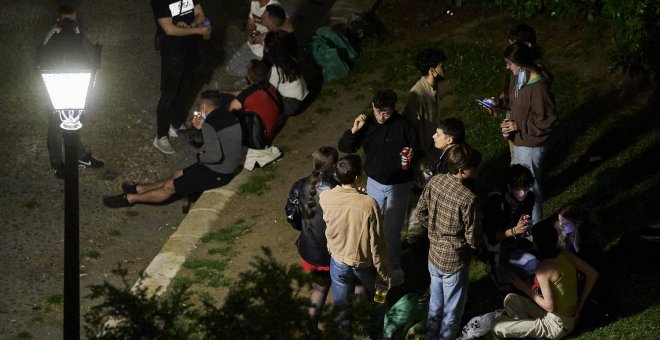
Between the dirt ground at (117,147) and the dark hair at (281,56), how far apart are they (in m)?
0.71

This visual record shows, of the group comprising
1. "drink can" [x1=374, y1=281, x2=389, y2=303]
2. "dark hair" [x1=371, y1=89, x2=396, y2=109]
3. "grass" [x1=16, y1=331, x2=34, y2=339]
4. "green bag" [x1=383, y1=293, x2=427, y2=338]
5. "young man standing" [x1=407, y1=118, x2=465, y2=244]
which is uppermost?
"dark hair" [x1=371, y1=89, x2=396, y2=109]

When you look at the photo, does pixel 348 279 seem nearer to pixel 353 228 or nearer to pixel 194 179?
pixel 353 228

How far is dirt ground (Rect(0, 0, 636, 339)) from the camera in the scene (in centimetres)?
1063

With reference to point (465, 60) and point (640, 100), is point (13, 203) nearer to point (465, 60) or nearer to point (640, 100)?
point (465, 60)

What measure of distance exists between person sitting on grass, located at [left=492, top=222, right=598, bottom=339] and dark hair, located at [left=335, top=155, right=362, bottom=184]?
4.54ft

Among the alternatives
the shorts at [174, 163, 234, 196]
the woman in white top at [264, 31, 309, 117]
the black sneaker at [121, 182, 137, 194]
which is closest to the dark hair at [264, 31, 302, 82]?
the woman in white top at [264, 31, 309, 117]

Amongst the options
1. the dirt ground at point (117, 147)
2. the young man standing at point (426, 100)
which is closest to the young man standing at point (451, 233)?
the young man standing at point (426, 100)

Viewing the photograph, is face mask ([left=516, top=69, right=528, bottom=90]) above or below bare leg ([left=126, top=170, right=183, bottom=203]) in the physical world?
above

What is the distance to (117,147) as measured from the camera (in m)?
12.8

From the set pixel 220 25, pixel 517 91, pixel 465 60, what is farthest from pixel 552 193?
pixel 220 25

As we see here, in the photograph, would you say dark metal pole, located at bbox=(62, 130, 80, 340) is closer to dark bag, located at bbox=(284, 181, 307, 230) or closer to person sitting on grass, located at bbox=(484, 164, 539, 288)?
dark bag, located at bbox=(284, 181, 307, 230)

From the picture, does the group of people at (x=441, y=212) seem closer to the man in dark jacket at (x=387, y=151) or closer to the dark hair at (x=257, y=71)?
the man in dark jacket at (x=387, y=151)

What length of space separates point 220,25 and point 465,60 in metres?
3.73

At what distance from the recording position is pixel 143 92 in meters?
13.8
